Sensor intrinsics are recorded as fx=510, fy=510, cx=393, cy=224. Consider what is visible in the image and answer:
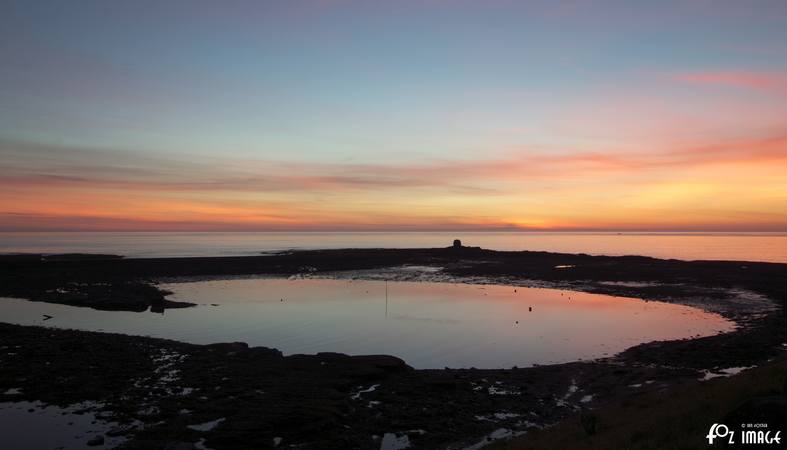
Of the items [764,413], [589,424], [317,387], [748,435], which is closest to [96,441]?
[317,387]

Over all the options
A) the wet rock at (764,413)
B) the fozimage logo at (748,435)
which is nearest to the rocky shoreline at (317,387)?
the fozimage logo at (748,435)

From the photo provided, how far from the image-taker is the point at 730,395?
12953 mm

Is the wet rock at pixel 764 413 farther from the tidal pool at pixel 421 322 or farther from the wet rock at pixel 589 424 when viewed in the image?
the tidal pool at pixel 421 322

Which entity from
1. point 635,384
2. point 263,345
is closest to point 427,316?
point 263,345

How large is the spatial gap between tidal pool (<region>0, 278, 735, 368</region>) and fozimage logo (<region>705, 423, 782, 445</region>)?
13.4 metres

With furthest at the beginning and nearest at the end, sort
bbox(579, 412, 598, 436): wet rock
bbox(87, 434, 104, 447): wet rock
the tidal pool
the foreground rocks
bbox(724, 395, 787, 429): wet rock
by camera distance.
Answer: the tidal pool < the foreground rocks < bbox(87, 434, 104, 447): wet rock < bbox(579, 412, 598, 436): wet rock < bbox(724, 395, 787, 429): wet rock

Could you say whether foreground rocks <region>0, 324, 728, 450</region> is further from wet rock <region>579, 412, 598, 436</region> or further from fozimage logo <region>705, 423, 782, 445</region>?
fozimage logo <region>705, 423, 782, 445</region>

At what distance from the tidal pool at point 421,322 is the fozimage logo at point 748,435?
13423 millimetres

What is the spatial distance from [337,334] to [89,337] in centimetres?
1333

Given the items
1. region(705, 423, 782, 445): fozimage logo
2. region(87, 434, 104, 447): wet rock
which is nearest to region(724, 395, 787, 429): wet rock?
region(705, 423, 782, 445): fozimage logo

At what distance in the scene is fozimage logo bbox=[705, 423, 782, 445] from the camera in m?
9.00

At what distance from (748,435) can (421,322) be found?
25.4m

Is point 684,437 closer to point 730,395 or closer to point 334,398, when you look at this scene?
point 730,395

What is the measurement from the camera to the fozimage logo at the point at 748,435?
9.00 metres
